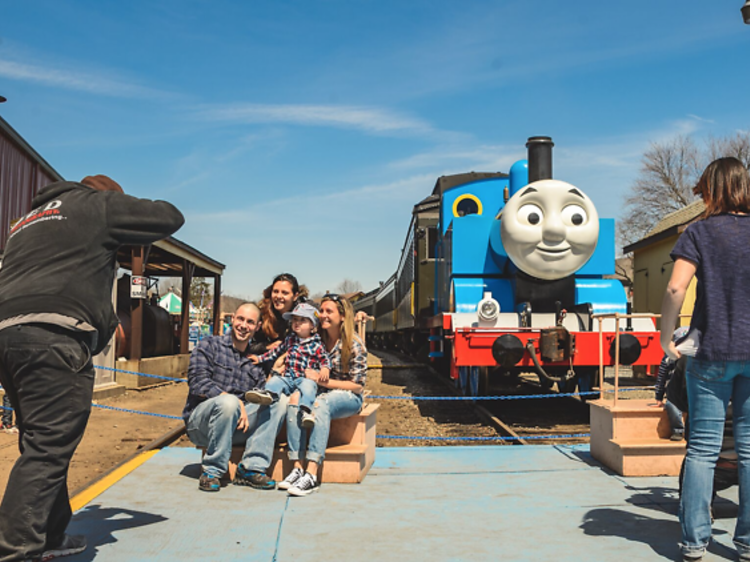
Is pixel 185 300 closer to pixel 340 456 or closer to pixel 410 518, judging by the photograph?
pixel 340 456

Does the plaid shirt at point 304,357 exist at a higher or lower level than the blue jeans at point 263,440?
higher

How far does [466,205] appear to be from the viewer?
1001 centimetres

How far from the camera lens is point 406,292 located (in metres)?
14.4

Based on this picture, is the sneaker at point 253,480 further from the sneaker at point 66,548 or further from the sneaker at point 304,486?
the sneaker at point 66,548

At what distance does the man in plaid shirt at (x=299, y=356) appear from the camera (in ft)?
15.1

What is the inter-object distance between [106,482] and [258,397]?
1191 mm

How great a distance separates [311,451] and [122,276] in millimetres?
13844

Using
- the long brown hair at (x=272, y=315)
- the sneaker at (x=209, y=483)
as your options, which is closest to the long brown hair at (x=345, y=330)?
the long brown hair at (x=272, y=315)

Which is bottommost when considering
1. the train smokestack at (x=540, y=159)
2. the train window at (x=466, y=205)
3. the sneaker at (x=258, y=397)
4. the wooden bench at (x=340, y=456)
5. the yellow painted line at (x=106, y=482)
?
the yellow painted line at (x=106, y=482)

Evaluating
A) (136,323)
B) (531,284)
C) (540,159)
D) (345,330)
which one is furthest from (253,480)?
(136,323)

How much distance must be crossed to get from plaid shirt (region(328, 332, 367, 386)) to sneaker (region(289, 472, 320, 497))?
747 millimetres

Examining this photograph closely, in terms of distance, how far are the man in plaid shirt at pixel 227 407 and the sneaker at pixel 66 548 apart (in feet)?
3.94

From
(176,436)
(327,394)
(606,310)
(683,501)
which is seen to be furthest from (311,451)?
(606,310)

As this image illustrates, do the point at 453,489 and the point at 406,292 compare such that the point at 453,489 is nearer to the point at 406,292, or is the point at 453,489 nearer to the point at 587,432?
the point at 587,432
